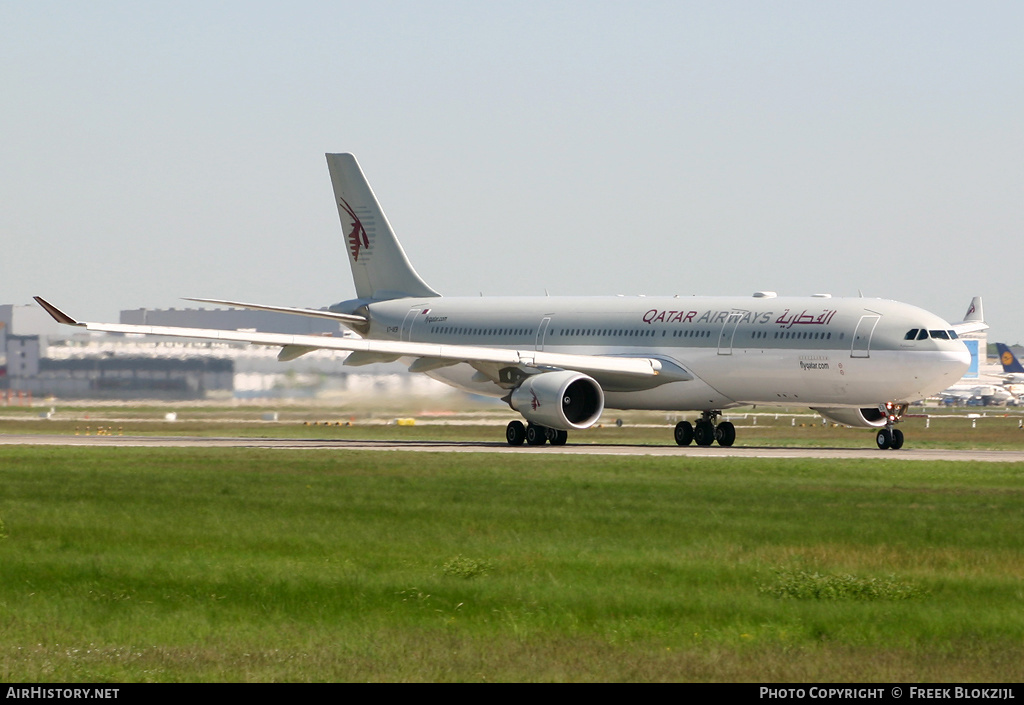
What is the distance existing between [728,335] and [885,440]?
205 inches

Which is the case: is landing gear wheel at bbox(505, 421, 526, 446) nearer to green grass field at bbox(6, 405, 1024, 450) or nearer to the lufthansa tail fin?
green grass field at bbox(6, 405, 1024, 450)

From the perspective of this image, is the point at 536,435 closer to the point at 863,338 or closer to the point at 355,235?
the point at 863,338

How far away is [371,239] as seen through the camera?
55125mm

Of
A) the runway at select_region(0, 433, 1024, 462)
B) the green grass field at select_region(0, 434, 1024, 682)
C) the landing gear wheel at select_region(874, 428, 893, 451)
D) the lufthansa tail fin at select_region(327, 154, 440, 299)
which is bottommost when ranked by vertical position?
the runway at select_region(0, 433, 1024, 462)

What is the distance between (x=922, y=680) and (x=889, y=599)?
3603 millimetres

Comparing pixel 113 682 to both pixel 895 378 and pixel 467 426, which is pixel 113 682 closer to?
pixel 895 378

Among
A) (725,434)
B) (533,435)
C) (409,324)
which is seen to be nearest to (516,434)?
(533,435)

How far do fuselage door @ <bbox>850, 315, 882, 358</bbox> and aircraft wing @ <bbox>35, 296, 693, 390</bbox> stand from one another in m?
5.67

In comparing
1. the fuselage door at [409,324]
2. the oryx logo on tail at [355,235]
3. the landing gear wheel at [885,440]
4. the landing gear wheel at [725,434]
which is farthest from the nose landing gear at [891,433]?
the oryx logo on tail at [355,235]

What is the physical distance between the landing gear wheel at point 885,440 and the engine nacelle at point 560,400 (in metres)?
7.62

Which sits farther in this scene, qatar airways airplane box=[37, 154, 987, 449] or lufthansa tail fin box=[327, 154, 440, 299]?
lufthansa tail fin box=[327, 154, 440, 299]

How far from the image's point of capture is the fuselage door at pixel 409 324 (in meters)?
52.9

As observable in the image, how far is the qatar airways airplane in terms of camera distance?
132ft

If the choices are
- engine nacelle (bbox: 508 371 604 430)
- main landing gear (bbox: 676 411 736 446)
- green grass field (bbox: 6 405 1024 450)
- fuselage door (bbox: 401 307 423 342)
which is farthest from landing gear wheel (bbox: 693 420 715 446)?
fuselage door (bbox: 401 307 423 342)
